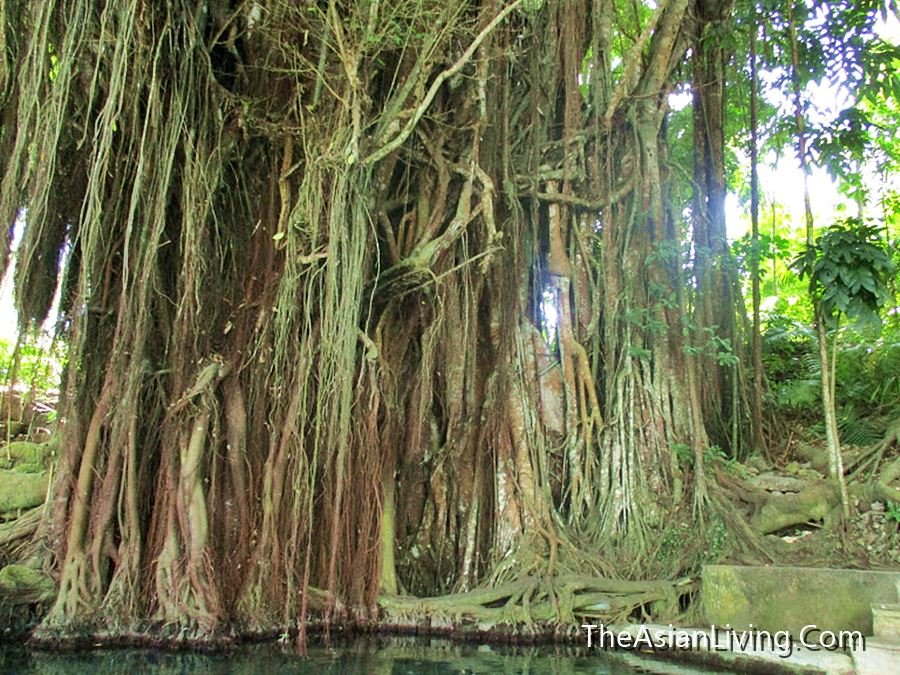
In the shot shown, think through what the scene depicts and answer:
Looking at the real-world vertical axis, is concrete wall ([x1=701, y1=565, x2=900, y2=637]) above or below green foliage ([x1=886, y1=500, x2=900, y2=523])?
below

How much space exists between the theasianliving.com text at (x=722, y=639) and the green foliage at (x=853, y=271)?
5.51ft

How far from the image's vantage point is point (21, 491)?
4910 millimetres

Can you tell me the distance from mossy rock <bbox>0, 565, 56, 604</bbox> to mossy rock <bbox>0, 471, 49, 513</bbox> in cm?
80

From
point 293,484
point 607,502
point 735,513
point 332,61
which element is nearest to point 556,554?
point 607,502

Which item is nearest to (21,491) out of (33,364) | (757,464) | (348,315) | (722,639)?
(33,364)

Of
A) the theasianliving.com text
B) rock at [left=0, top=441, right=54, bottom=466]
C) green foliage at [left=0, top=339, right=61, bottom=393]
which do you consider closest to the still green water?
the theasianliving.com text

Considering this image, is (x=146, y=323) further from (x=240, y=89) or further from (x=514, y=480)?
(x=514, y=480)

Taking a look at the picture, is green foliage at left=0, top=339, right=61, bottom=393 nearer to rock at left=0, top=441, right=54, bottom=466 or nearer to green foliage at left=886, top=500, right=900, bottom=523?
rock at left=0, top=441, right=54, bottom=466

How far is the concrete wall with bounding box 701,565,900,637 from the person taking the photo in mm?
3512

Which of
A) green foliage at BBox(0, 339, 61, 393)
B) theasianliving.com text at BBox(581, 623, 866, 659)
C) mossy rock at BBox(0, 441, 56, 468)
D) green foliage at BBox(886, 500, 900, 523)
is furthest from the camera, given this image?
mossy rock at BBox(0, 441, 56, 468)

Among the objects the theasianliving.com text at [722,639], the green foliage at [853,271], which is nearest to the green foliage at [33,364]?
the theasianliving.com text at [722,639]

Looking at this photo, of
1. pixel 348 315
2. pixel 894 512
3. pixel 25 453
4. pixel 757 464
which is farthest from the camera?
pixel 25 453

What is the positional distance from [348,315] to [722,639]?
245 cm

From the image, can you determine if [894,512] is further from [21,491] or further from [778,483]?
[21,491]
